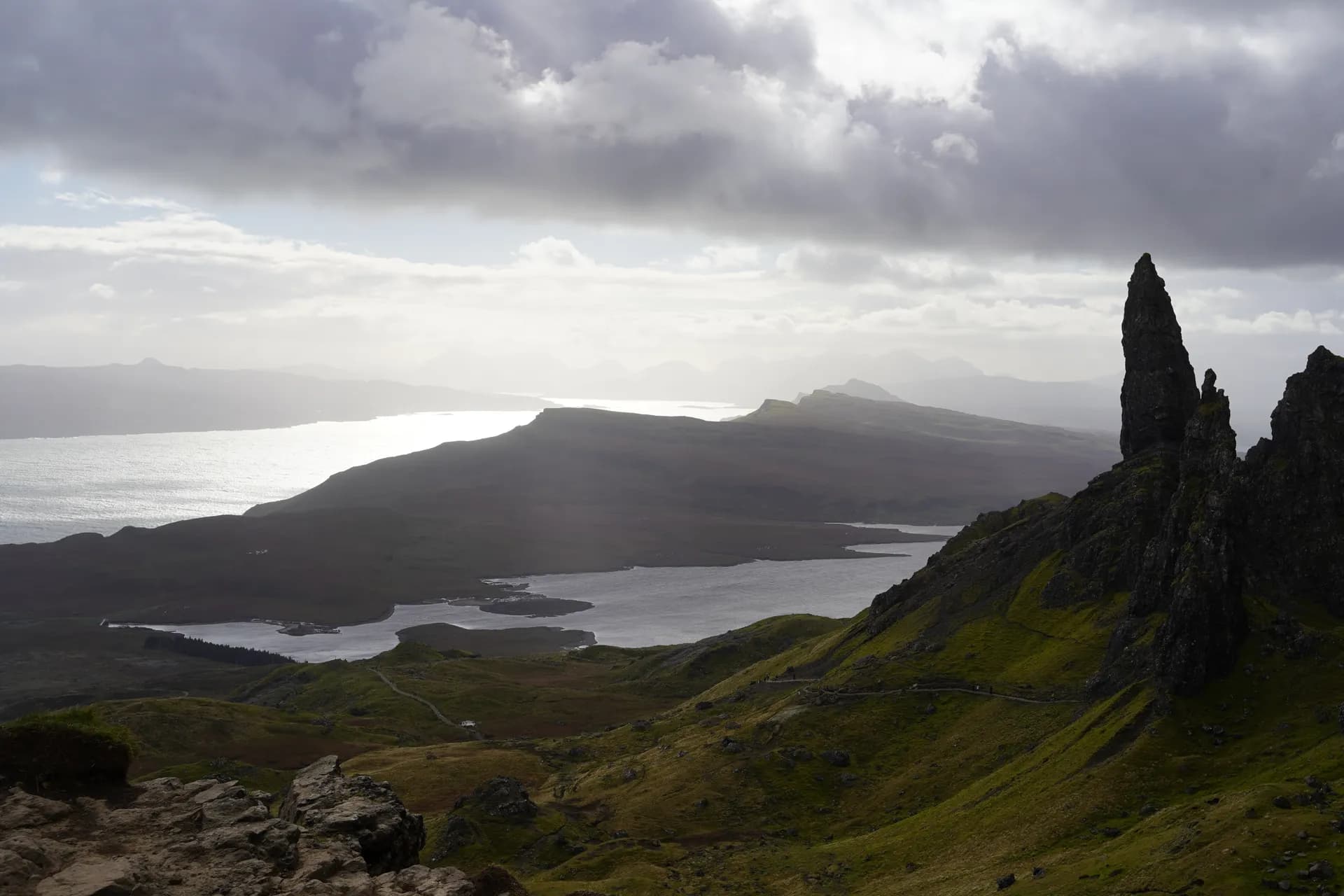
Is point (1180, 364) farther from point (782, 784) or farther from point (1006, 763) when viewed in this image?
point (782, 784)

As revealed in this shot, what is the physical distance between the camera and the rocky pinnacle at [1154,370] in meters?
135

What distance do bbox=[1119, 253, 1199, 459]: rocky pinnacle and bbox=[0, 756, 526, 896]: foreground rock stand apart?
12014cm

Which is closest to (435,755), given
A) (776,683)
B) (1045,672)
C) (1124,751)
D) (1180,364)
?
(776,683)

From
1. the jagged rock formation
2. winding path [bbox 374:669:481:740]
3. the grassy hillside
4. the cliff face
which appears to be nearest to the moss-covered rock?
the grassy hillside

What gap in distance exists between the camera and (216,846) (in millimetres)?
35188

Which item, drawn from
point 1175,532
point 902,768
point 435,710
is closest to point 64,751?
point 902,768

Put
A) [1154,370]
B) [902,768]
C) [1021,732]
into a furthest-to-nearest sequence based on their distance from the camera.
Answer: [1154,370]
[902,768]
[1021,732]

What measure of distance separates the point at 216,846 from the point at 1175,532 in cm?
9291

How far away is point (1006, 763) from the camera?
8888cm

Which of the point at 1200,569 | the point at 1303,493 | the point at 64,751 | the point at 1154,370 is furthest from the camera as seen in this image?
the point at 1154,370

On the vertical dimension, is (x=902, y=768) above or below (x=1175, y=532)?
below

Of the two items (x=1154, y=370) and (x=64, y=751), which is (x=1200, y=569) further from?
(x=64, y=751)

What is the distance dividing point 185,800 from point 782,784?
236 ft

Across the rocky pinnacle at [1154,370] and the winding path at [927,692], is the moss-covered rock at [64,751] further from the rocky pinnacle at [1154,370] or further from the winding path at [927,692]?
the rocky pinnacle at [1154,370]
